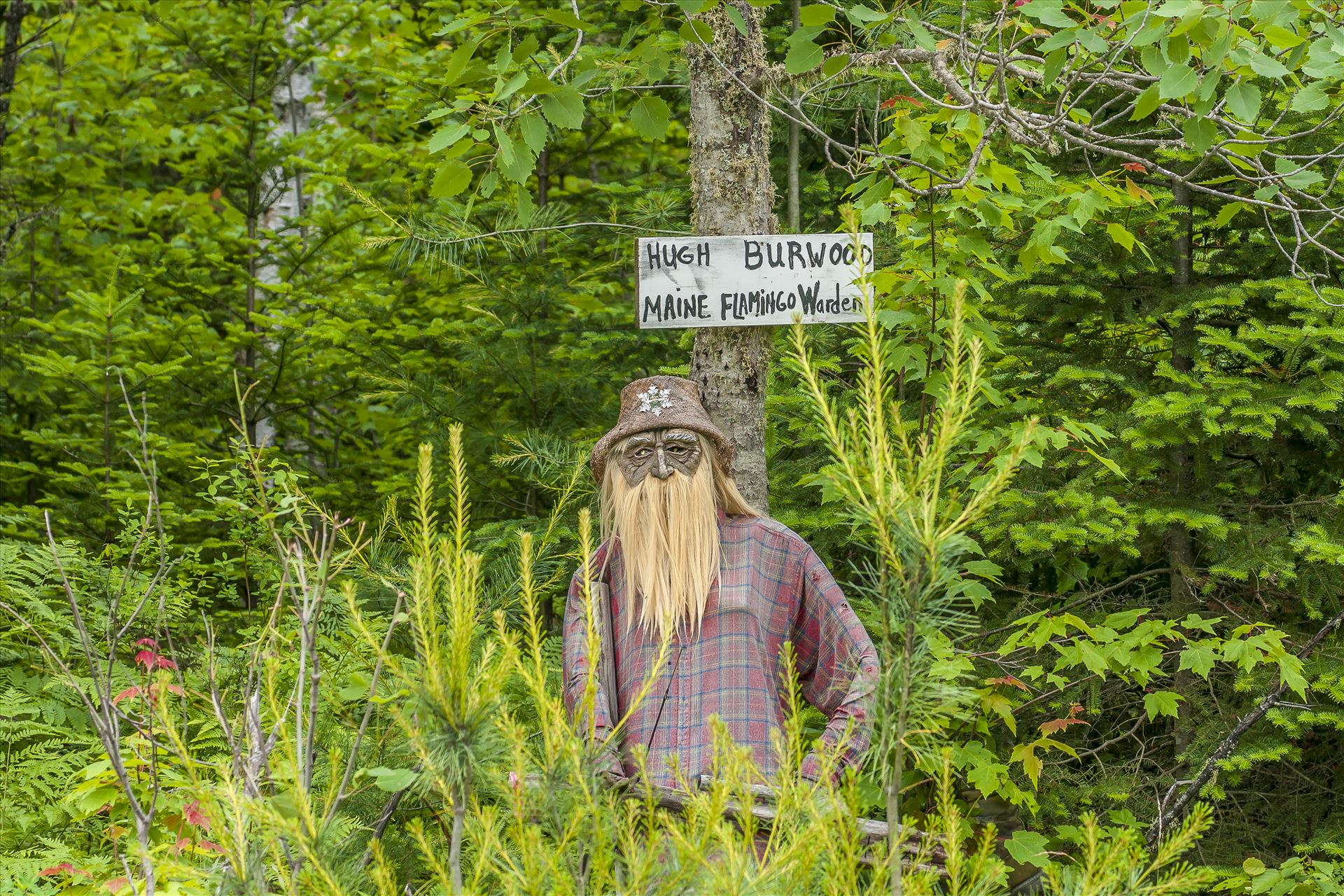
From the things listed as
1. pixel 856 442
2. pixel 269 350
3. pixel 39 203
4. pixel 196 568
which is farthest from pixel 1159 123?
pixel 39 203

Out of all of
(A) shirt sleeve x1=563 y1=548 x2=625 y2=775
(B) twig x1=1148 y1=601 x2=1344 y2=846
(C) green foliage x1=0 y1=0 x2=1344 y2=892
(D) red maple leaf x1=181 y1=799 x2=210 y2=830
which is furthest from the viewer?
(B) twig x1=1148 y1=601 x2=1344 y2=846

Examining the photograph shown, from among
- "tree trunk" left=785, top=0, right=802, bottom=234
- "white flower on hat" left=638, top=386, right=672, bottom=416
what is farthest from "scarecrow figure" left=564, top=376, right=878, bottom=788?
"tree trunk" left=785, top=0, right=802, bottom=234

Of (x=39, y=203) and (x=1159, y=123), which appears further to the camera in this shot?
(x=39, y=203)

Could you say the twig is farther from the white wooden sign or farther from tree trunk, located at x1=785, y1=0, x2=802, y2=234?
tree trunk, located at x1=785, y1=0, x2=802, y2=234

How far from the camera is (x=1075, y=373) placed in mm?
3850

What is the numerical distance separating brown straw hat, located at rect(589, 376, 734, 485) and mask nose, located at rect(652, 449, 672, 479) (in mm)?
74

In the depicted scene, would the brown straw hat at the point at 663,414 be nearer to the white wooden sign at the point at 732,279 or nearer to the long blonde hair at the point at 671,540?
the long blonde hair at the point at 671,540

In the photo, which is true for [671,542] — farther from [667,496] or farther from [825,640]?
[825,640]

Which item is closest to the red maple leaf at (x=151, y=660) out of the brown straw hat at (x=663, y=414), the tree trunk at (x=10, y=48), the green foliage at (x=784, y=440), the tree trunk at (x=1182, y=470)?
the green foliage at (x=784, y=440)

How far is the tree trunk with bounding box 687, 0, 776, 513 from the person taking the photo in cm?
333

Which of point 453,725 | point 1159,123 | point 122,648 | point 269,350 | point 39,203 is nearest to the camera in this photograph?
point 453,725

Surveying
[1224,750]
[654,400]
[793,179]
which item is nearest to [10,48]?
[793,179]

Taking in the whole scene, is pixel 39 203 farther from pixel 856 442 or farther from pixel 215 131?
pixel 856 442

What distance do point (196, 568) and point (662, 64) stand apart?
2.64 m
